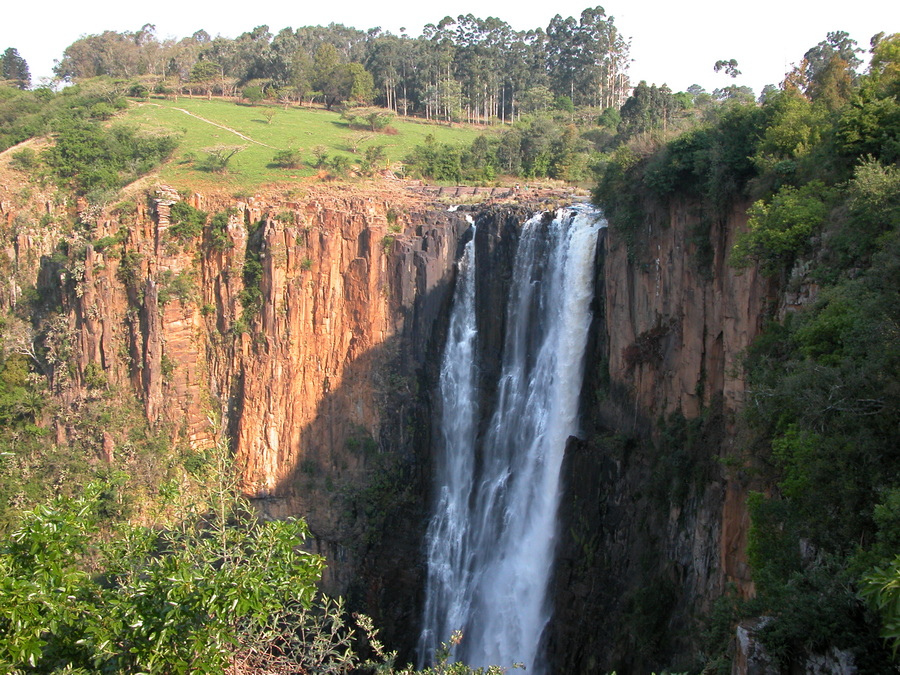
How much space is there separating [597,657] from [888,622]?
13639 mm

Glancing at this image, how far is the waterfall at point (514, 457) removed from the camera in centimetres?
2056

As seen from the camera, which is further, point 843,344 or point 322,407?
point 322,407

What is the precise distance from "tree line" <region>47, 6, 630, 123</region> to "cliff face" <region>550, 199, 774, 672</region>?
29.9 m

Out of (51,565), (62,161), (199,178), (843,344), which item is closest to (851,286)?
(843,344)

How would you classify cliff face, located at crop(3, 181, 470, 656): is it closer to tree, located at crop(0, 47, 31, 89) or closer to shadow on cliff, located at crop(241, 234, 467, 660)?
shadow on cliff, located at crop(241, 234, 467, 660)

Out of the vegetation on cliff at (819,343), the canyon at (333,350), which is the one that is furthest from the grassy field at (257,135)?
the vegetation on cliff at (819,343)

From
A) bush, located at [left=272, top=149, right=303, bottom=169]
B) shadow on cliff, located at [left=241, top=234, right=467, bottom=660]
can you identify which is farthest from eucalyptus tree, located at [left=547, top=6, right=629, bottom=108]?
shadow on cliff, located at [left=241, top=234, right=467, bottom=660]

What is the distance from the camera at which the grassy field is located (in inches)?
1133

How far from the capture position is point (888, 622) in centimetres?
569

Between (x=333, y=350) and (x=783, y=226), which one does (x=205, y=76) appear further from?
(x=783, y=226)

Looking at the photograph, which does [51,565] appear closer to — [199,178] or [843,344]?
[843,344]

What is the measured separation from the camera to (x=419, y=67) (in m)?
47.8

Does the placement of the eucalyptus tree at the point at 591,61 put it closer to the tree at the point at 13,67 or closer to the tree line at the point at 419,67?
the tree line at the point at 419,67

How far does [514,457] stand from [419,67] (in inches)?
1332
